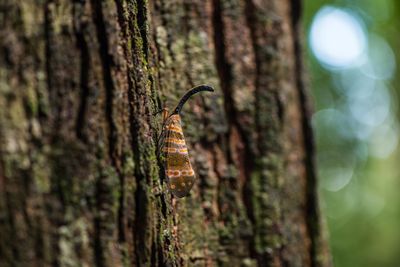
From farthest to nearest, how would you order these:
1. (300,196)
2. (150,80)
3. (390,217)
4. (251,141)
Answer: (390,217) < (300,196) < (251,141) < (150,80)

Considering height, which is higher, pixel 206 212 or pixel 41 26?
pixel 41 26

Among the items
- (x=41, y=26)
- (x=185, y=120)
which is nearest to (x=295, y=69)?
(x=185, y=120)

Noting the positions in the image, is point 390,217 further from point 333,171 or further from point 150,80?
point 150,80

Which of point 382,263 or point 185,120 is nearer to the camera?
point 185,120

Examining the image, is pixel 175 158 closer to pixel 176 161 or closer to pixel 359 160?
pixel 176 161

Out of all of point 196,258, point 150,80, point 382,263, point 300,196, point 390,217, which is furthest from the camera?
point 390,217

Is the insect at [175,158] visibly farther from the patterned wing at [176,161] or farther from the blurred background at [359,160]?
the blurred background at [359,160]
